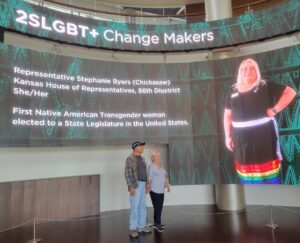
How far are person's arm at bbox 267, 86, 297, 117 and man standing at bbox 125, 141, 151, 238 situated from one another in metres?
2.40

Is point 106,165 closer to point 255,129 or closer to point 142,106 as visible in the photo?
point 142,106

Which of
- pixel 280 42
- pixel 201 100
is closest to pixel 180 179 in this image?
pixel 201 100

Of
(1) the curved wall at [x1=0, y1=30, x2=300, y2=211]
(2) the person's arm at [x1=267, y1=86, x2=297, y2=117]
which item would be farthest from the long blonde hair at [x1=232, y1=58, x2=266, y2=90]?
(1) the curved wall at [x1=0, y1=30, x2=300, y2=211]

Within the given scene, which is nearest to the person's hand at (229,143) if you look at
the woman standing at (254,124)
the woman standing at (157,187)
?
the woman standing at (254,124)

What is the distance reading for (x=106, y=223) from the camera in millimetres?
4695

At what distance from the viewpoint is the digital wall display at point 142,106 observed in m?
4.45

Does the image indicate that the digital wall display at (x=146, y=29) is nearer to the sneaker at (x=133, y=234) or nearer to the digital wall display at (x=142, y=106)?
the digital wall display at (x=142, y=106)

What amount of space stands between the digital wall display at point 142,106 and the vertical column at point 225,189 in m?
0.31

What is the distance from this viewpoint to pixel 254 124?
5055 mm

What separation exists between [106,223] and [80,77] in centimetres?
247

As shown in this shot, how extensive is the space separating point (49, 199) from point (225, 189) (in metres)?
3.17

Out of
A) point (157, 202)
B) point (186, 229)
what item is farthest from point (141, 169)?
point (186, 229)

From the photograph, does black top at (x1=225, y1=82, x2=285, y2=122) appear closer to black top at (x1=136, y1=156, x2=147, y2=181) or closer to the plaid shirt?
black top at (x1=136, y1=156, x2=147, y2=181)

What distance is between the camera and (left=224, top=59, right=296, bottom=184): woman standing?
491 centimetres
